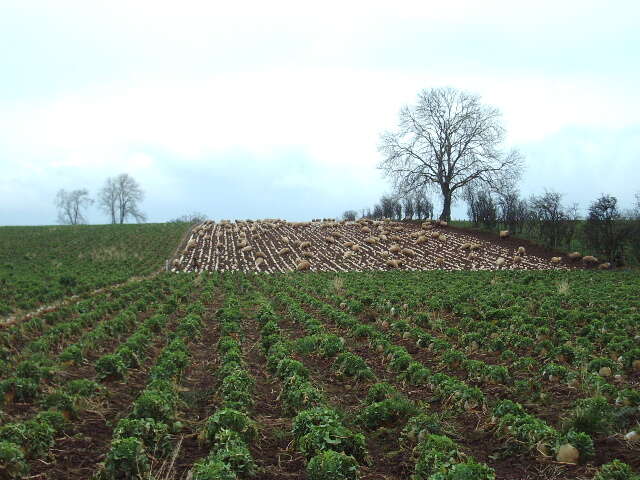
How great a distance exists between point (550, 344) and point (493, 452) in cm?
457

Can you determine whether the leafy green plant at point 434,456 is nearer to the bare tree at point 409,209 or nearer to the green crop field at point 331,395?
the green crop field at point 331,395

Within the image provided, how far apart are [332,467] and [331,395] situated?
9.95ft

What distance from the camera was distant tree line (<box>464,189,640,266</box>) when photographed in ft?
102

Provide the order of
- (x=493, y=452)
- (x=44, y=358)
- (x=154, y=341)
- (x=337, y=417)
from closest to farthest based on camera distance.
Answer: (x=493, y=452)
(x=337, y=417)
(x=44, y=358)
(x=154, y=341)

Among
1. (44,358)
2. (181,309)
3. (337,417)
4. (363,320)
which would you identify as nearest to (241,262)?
(181,309)

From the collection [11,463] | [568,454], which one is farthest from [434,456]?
[11,463]

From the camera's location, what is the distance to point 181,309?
629 inches

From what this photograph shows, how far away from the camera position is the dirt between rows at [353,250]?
31.5 meters

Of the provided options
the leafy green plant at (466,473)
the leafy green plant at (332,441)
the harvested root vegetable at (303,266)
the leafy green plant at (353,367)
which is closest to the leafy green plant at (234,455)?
the leafy green plant at (332,441)

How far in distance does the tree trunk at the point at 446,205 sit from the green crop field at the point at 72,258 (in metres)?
25.8

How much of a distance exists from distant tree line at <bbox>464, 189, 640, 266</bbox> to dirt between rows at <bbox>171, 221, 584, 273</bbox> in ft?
6.34

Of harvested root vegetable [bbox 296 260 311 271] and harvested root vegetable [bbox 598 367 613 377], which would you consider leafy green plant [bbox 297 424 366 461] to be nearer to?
harvested root vegetable [bbox 598 367 613 377]

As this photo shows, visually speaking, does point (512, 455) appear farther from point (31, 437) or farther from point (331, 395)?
point (31, 437)

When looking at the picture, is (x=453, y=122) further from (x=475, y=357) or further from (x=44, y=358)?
(x=44, y=358)
